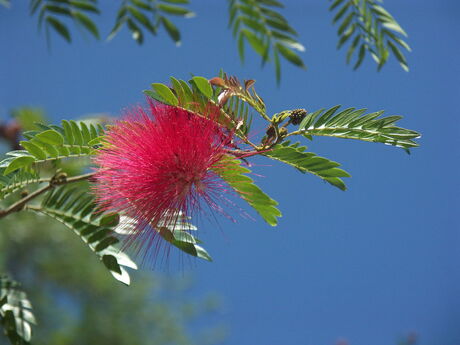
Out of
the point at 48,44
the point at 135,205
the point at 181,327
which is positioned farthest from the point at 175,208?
the point at 181,327

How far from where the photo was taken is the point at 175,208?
1321 mm

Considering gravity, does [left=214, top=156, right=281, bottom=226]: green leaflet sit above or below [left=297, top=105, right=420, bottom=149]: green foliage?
below

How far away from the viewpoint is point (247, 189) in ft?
4.45

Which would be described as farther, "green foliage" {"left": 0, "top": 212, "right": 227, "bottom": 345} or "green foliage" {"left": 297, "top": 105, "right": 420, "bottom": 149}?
"green foliage" {"left": 0, "top": 212, "right": 227, "bottom": 345}

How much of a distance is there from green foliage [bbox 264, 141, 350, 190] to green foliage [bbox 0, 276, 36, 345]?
920 millimetres

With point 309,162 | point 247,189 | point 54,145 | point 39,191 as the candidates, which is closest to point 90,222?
point 39,191

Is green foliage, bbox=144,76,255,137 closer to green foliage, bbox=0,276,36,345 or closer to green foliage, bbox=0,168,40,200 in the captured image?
green foliage, bbox=0,168,40,200

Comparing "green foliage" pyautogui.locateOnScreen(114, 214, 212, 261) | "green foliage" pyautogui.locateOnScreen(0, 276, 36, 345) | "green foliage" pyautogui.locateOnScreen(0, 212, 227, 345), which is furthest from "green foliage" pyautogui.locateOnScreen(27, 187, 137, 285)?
"green foliage" pyautogui.locateOnScreen(0, 212, 227, 345)

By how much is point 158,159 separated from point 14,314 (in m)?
0.74

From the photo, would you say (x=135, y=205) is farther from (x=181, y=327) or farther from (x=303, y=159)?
(x=181, y=327)

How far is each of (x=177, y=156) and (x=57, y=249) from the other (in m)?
9.12

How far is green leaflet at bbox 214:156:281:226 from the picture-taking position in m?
1.30

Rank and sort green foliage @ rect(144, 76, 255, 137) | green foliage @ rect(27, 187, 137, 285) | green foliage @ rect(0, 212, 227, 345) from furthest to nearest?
green foliage @ rect(0, 212, 227, 345) < green foliage @ rect(27, 187, 137, 285) < green foliage @ rect(144, 76, 255, 137)

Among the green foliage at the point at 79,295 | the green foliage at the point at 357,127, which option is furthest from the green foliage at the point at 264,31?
the green foliage at the point at 79,295
